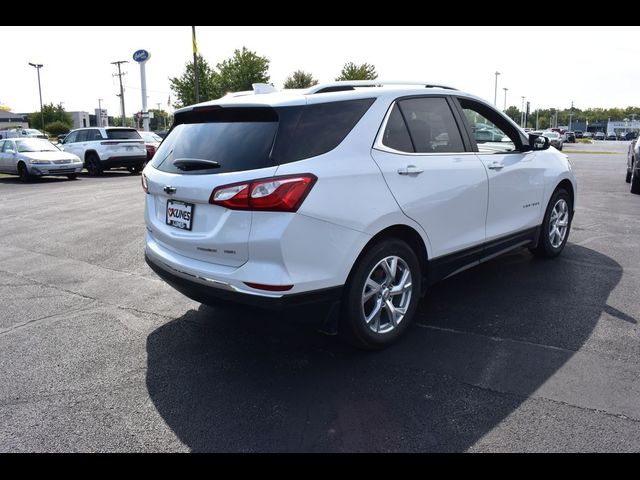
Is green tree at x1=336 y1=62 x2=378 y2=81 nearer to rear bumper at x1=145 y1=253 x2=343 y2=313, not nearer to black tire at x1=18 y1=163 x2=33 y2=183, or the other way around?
black tire at x1=18 y1=163 x2=33 y2=183

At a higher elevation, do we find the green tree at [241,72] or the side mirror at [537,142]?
the green tree at [241,72]

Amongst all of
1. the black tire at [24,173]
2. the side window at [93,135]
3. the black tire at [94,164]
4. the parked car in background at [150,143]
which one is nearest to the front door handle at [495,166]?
the black tire at [24,173]

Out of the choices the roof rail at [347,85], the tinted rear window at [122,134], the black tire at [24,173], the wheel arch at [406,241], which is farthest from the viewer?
the tinted rear window at [122,134]

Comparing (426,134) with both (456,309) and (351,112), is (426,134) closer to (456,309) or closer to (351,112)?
(351,112)

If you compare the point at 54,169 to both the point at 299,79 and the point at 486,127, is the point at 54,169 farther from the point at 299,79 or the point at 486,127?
the point at 299,79

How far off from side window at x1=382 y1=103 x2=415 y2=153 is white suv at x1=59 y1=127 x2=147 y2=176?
1685 cm

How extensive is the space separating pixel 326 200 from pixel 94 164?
1818 cm

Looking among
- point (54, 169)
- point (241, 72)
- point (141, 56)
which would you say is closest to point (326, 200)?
→ point (54, 169)

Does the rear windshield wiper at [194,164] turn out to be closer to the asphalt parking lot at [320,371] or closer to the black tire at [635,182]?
the asphalt parking lot at [320,371]

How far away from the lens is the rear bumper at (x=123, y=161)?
1875 centimetres

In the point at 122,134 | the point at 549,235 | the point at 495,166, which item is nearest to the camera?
the point at 495,166

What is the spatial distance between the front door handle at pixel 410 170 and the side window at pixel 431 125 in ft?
0.59

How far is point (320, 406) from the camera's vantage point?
119 inches

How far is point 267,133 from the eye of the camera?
3242mm
